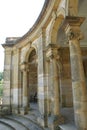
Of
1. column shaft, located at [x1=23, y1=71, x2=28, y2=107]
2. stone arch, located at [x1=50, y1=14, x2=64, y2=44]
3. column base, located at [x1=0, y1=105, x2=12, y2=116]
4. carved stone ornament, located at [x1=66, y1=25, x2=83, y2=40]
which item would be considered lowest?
column base, located at [x1=0, y1=105, x2=12, y2=116]

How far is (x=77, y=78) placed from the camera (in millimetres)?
5320

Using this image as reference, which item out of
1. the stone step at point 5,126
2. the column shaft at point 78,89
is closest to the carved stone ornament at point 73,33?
the column shaft at point 78,89

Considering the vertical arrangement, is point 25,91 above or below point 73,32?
below

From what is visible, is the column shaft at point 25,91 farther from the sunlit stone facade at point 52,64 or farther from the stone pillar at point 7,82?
the stone pillar at point 7,82

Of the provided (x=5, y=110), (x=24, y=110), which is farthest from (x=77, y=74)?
(x=5, y=110)

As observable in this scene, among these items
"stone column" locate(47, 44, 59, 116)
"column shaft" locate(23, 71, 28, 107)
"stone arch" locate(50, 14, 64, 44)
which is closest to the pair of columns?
"stone arch" locate(50, 14, 64, 44)

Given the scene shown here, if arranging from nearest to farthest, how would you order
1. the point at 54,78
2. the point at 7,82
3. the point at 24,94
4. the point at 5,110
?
1. the point at 54,78
2. the point at 24,94
3. the point at 5,110
4. the point at 7,82

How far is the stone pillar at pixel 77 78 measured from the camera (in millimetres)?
5105

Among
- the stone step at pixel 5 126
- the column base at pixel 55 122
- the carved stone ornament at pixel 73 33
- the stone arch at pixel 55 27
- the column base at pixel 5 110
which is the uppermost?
the stone arch at pixel 55 27

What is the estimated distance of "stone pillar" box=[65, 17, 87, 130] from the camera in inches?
201

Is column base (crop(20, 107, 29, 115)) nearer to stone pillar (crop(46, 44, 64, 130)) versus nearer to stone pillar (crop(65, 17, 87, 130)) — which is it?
stone pillar (crop(46, 44, 64, 130))

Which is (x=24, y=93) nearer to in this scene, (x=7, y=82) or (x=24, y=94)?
(x=24, y=94)

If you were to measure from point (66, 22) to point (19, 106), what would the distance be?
8.83 meters

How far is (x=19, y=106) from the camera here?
12.7m
